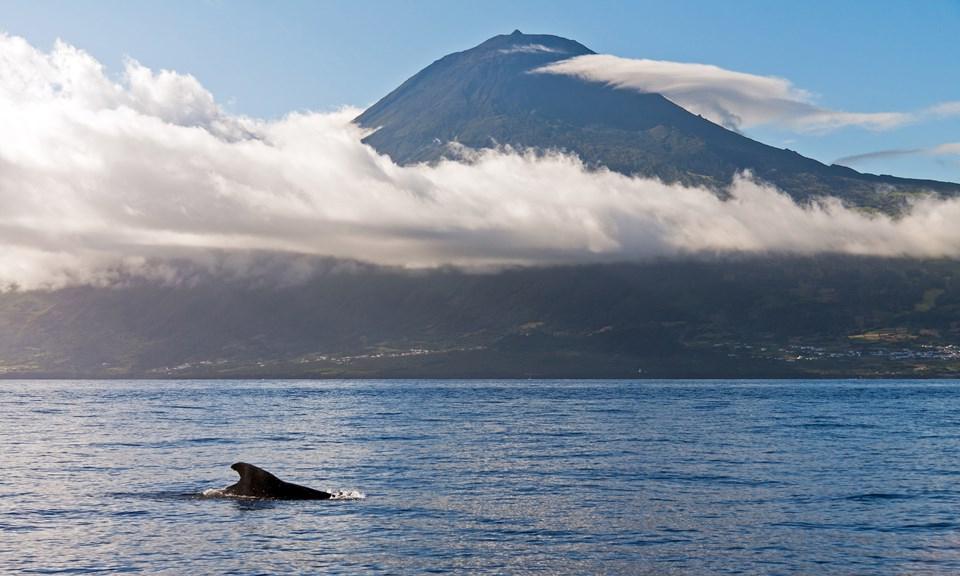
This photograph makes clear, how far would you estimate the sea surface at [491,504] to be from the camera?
138 ft

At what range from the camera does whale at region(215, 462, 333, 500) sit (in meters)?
57.9

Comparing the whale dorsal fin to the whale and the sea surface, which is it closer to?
the whale

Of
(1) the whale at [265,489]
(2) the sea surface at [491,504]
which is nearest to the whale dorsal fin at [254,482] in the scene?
(1) the whale at [265,489]

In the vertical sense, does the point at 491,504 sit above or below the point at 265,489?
below

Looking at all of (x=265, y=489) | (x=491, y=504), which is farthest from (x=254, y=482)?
(x=491, y=504)

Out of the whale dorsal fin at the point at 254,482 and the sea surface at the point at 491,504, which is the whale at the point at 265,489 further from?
the sea surface at the point at 491,504

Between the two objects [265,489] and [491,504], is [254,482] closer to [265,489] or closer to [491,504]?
[265,489]

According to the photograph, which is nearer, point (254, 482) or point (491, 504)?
point (491, 504)

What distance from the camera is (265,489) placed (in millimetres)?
58219

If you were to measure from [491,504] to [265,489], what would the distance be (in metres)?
12.1

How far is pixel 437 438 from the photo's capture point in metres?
99.6

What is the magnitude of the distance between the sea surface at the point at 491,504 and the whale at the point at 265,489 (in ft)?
4.74

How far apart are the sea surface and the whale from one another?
1446 mm

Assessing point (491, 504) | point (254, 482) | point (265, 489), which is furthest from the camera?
point (254, 482)
